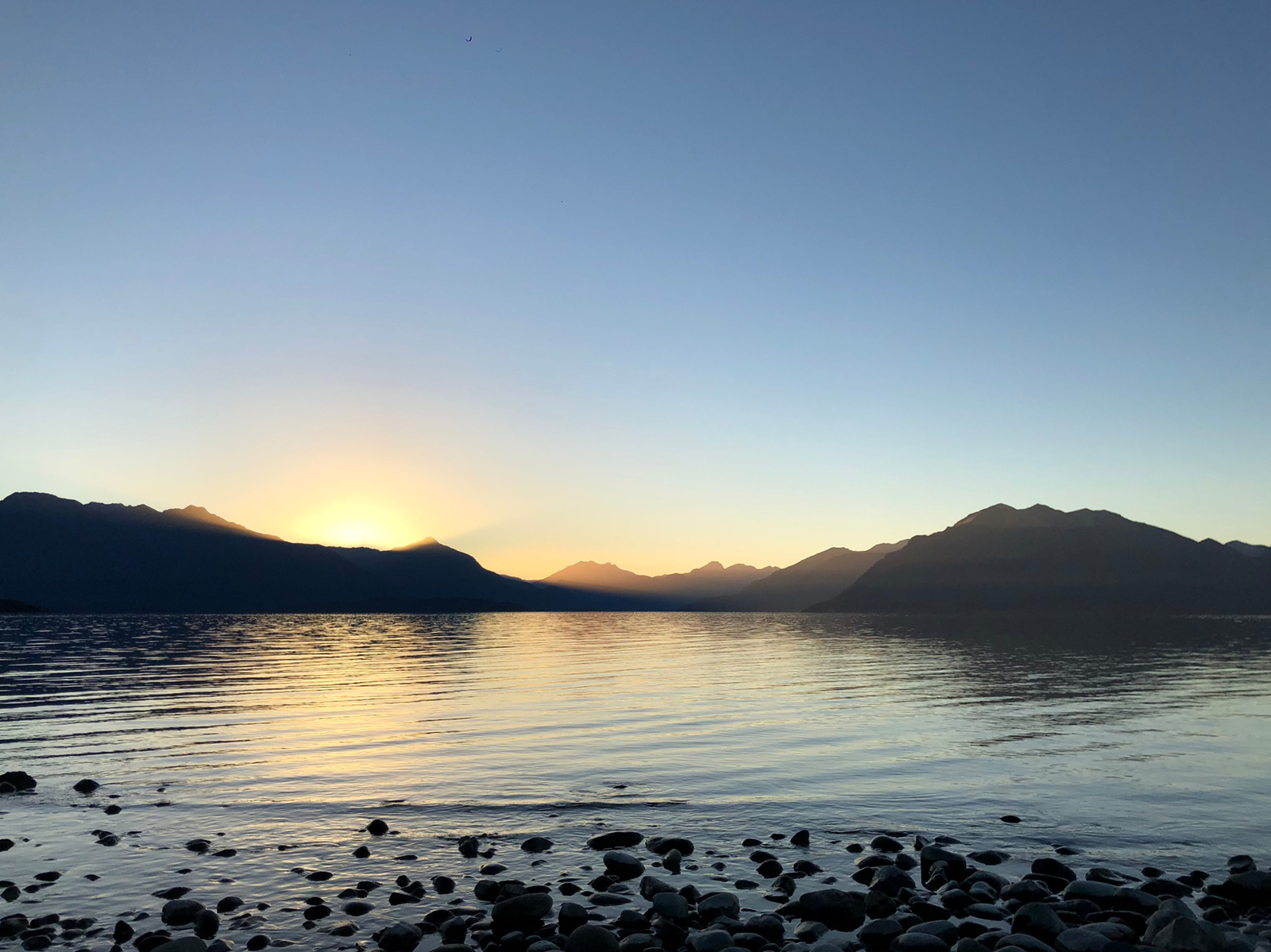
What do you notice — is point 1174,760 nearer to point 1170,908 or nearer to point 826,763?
point 826,763

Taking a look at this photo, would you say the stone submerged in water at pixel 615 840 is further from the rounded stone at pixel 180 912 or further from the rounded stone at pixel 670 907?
the rounded stone at pixel 180 912

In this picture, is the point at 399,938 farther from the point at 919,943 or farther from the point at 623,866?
the point at 919,943

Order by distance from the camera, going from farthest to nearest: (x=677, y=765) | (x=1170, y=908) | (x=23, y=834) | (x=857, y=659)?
(x=857, y=659), (x=677, y=765), (x=23, y=834), (x=1170, y=908)

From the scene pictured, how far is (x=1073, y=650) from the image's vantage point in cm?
9438

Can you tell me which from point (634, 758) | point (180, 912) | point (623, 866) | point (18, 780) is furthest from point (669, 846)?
point (18, 780)

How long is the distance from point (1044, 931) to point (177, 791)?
73.1 feet

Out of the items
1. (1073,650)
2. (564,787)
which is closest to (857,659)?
(1073,650)

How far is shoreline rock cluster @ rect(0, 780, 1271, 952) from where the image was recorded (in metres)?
11.7

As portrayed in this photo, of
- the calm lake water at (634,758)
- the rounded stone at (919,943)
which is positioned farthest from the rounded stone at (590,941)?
the calm lake water at (634,758)

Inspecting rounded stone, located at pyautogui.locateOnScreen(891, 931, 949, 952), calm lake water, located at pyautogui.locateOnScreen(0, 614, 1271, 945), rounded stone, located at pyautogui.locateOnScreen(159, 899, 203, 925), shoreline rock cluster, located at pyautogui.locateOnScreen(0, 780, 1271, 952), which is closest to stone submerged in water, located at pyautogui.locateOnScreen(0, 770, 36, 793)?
calm lake water, located at pyautogui.locateOnScreen(0, 614, 1271, 945)

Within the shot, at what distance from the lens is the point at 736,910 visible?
13.2m

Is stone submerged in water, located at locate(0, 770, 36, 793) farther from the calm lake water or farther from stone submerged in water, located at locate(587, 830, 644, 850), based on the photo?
stone submerged in water, located at locate(587, 830, 644, 850)

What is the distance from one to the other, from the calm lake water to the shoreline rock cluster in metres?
1.49

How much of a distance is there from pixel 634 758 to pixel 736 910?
48.3 feet
